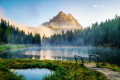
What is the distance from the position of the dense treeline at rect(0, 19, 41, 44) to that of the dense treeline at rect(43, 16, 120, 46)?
47886mm

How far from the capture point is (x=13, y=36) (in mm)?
139750

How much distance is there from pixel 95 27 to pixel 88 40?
21.7 metres

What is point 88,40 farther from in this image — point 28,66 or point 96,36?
point 28,66

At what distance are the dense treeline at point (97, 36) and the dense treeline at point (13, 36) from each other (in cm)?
4789

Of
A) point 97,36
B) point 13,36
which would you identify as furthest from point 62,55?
point 13,36

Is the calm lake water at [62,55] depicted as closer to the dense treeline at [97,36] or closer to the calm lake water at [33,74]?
the calm lake water at [33,74]

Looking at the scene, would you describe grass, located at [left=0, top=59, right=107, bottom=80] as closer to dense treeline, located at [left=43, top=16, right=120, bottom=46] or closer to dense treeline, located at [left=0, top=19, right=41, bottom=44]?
dense treeline, located at [left=43, top=16, right=120, bottom=46]

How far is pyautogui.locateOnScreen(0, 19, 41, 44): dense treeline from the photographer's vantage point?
123925mm

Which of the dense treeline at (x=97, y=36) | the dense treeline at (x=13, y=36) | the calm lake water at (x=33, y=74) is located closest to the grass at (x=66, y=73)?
the calm lake water at (x=33, y=74)

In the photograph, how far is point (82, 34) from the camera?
150m

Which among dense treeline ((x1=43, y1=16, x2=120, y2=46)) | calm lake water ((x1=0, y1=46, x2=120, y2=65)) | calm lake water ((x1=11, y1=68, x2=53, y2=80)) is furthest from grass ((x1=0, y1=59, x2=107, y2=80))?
dense treeline ((x1=43, y1=16, x2=120, y2=46))

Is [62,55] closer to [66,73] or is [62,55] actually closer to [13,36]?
[66,73]

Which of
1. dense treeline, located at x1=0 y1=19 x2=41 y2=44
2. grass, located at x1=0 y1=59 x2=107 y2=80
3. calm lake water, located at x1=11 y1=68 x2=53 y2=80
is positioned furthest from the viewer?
dense treeline, located at x1=0 y1=19 x2=41 y2=44

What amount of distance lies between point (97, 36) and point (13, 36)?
10777 centimetres
